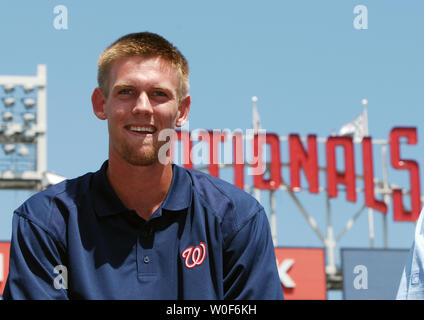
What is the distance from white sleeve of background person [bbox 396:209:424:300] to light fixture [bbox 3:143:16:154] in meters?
27.5

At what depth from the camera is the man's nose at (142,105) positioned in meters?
3.70

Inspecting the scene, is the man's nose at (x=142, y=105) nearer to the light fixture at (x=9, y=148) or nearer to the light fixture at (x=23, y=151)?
the light fixture at (x=23, y=151)

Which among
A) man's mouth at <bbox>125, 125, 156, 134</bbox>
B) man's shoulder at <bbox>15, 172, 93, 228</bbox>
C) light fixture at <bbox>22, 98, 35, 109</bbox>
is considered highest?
light fixture at <bbox>22, 98, 35, 109</bbox>

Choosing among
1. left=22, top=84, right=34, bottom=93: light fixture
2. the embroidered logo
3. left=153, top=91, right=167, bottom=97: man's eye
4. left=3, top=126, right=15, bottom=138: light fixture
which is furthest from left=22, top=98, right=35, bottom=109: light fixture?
the embroidered logo

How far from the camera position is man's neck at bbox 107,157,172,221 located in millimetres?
3943

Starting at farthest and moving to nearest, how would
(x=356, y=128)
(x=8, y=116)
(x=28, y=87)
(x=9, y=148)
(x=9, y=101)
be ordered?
(x=356, y=128) → (x=28, y=87) → (x=9, y=101) → (x=8, y=116) → (x=9, y=148)

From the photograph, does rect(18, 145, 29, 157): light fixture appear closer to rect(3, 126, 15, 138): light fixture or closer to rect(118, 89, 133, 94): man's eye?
rect(3, 126, 15, 138): light fixture

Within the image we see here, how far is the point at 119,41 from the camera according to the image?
397 centimetres

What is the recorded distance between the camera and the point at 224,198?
4.01 m

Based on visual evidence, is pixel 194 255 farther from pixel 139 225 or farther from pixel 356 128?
pixel 356 128

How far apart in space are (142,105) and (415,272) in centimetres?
172

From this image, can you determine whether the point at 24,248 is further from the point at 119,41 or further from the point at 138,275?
the point at 119,41

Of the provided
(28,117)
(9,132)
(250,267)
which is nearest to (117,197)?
(250,267)
